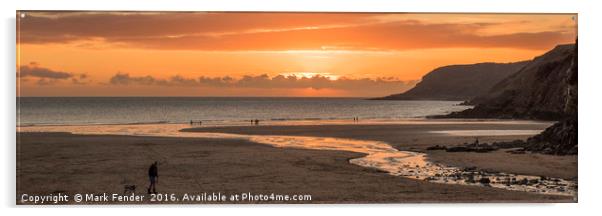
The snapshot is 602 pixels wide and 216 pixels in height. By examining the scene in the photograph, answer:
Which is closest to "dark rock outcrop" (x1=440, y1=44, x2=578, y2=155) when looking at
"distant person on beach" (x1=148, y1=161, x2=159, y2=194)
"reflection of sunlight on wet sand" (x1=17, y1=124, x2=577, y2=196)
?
"reflection of sunlight on wet sand" (x1=17, y1=124, x2=577, y2=196)

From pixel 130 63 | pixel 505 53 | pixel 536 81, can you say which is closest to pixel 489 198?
pixel 505 53

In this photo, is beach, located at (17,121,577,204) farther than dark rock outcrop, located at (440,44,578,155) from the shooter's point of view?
No

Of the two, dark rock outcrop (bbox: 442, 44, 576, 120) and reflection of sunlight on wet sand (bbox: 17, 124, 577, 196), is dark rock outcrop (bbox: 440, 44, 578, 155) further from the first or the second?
reflection of sunlight on wet sand (bbox: 17, 124, 577, 196)

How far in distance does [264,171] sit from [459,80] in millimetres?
5501

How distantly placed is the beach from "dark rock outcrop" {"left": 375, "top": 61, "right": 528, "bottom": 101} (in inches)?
73.4

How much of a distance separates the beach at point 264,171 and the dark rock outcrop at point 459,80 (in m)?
1.86

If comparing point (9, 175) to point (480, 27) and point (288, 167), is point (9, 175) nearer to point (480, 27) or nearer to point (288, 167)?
point (288, 167)

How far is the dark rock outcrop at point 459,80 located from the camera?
1588 centimetres

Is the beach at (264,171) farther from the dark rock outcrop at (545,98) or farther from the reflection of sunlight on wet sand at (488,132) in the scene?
the dark rock outcrop at (545,98)

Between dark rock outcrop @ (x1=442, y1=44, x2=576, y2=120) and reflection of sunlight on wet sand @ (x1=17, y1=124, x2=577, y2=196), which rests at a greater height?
dark rock outcrop @ (x1=442, y1=44, x2=576, y2=120)

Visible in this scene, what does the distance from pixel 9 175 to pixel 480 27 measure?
10771 millimetres

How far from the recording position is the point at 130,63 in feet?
51.9

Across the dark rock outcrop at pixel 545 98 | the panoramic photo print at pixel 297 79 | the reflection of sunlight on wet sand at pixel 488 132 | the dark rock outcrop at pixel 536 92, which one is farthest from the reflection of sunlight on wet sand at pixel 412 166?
the dark rock outcrop at pixel 536 92

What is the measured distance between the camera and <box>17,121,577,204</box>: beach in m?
14.7
